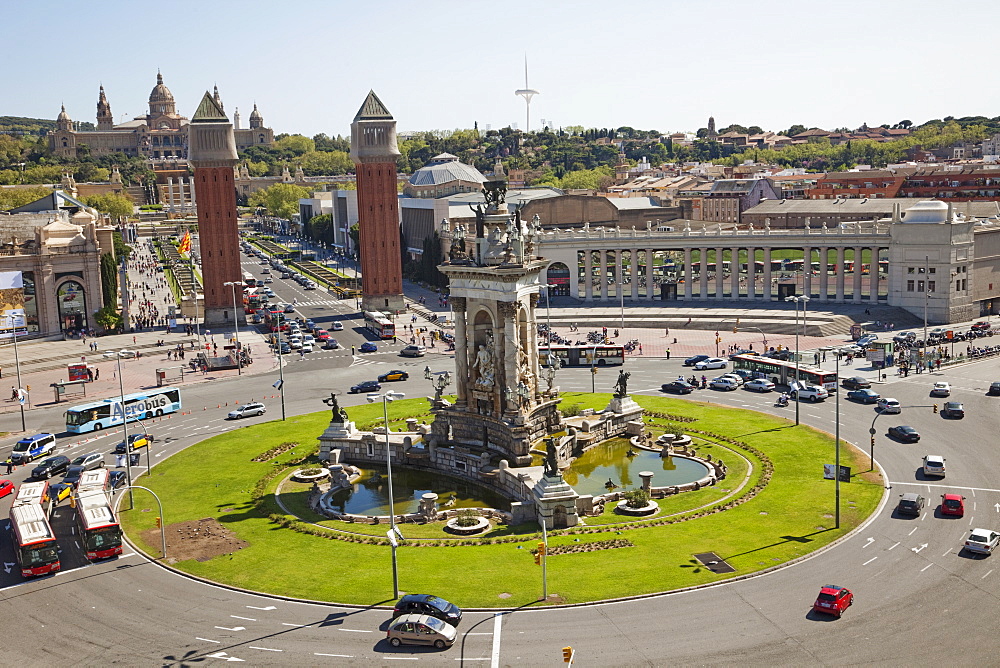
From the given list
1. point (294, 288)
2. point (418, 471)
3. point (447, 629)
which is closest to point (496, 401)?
point (418, 471)

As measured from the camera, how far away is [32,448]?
76938 mm

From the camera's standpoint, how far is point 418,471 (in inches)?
2790

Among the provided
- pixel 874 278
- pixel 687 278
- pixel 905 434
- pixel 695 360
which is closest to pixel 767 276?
pixel 687 278

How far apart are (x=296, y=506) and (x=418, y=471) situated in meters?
11.3

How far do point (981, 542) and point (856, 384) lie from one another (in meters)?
42.2

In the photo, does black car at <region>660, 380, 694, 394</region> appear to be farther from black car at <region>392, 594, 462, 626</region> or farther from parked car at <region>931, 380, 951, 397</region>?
black car at <region>392, 594, 462, 626</region>

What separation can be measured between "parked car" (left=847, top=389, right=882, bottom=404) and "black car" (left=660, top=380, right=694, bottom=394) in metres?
14.4

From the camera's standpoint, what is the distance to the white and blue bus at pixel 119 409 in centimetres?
8431

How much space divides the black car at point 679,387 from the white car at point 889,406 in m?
17.3

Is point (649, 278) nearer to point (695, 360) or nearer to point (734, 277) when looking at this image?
point (734, 277)

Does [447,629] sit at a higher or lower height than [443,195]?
lower

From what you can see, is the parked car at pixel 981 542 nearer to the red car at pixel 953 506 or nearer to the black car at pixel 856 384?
the red car at pixel 953 506

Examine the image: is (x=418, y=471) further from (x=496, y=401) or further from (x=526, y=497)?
(x=526, y=497)

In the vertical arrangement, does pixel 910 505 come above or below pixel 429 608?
below
